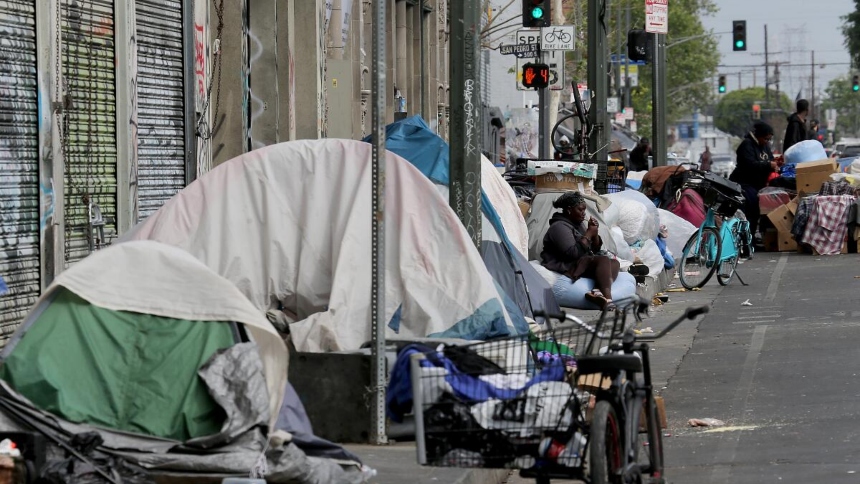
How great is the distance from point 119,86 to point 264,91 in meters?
5.38

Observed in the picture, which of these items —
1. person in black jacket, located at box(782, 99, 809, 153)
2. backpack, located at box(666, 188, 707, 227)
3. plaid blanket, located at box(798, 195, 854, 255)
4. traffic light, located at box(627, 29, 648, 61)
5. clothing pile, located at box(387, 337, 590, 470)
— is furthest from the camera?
traffic light, located at box(627, 29, 648, 61)

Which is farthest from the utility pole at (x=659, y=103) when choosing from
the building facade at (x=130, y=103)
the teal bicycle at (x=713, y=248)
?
the teal bicycle at (x=713, y=248)

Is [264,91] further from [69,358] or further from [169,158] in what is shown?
[69,358]

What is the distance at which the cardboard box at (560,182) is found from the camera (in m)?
17.2

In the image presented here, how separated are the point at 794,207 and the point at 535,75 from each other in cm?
458

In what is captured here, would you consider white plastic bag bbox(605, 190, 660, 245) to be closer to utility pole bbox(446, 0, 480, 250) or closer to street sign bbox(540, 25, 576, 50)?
street sign bbox(540, 25, 576, 50)

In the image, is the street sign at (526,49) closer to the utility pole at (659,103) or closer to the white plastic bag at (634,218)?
the white plastic bag at (634,218)

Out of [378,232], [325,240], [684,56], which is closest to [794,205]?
[325,240]

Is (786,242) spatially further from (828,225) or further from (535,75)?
(535,75)

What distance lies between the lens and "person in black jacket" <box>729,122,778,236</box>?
23469mm

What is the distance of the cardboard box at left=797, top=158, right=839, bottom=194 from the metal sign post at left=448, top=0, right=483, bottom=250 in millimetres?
12758

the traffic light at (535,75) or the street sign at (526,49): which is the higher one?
the street sign at (526,49)

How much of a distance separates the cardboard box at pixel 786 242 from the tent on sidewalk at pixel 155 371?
57.4 ft

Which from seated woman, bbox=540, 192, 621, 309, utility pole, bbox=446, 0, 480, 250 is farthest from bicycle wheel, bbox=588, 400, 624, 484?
seated woman, bbox=540, 192, 621, 309
